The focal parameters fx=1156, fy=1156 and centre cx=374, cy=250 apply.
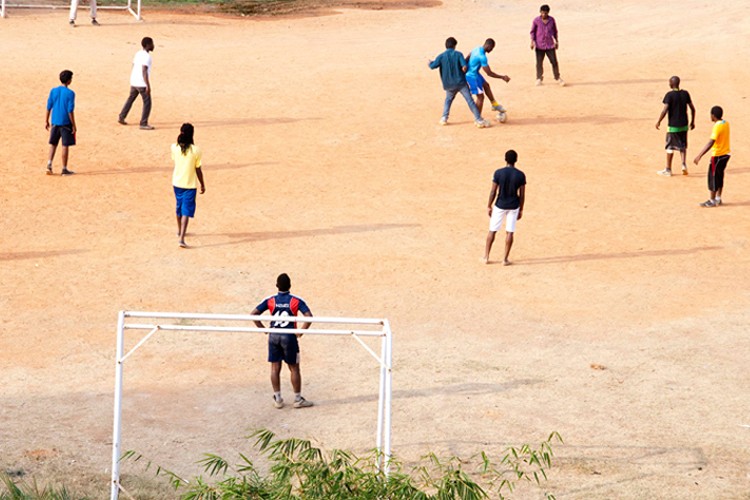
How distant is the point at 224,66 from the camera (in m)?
26.6

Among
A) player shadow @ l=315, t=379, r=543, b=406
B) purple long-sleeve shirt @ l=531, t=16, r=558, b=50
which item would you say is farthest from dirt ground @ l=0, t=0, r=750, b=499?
purple long-sleeve shirt @ l=531, t=16, r=558, b=50

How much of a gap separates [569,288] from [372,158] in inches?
253

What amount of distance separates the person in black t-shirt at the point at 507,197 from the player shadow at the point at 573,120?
735cm

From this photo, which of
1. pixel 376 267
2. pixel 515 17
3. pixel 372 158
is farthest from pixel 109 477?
pixel 515 17

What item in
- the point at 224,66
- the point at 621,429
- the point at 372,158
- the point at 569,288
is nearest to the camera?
the point at 621,429

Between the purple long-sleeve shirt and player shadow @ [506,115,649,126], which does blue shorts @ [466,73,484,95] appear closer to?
player shadow @ [506,115,649,126]

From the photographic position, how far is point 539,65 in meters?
25.8

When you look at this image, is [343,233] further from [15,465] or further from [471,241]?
[15,465]

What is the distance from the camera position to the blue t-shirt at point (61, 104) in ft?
63.6

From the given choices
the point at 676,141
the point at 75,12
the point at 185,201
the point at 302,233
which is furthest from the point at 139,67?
the point at 676,141

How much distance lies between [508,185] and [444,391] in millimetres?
4541

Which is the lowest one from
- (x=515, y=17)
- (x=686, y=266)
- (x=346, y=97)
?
(x=686, y=266)

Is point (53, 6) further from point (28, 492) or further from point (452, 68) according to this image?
point (28, 492)

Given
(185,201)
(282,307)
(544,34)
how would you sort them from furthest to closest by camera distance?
1. (544,34)
2. (185,201)
3. (282,307)
